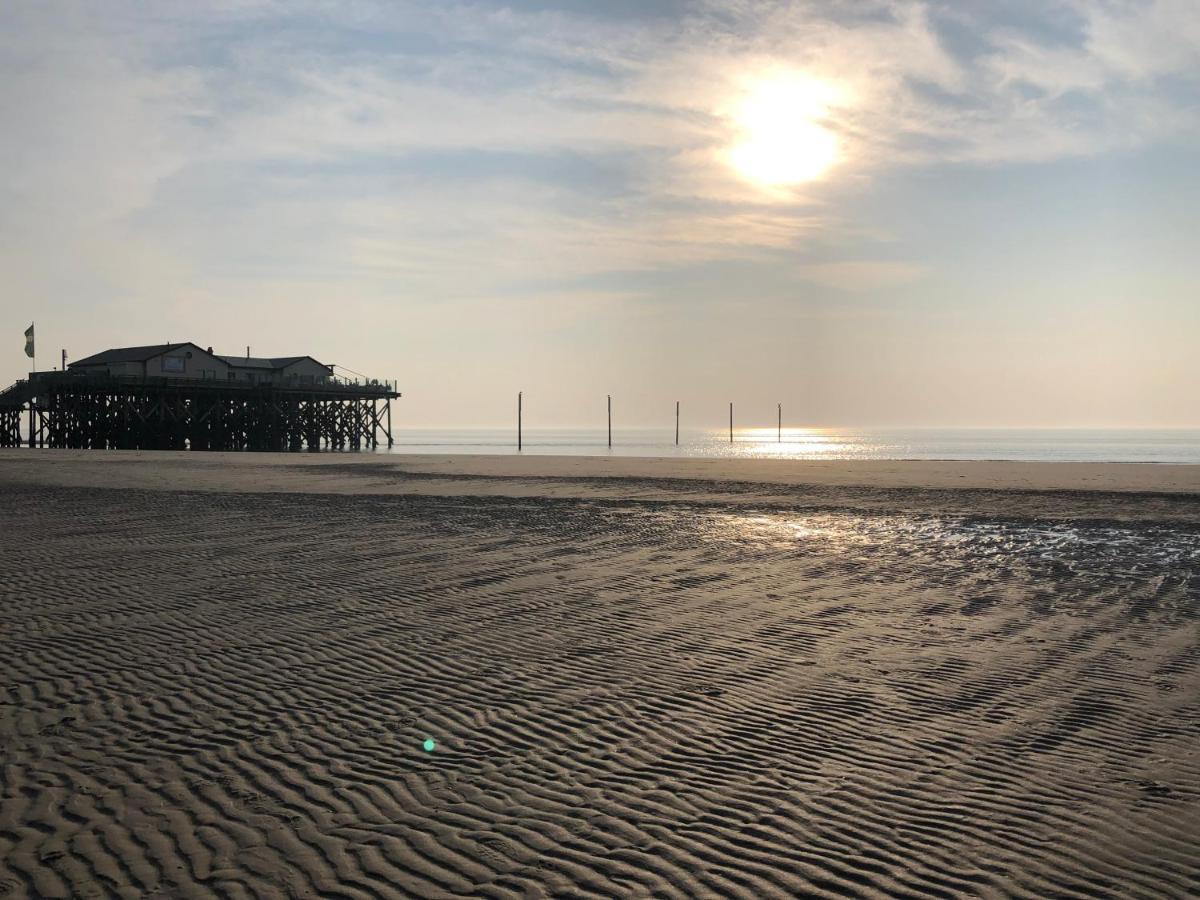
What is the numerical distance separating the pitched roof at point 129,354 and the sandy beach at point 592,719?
62.7 metres

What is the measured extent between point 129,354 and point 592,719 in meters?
79.7

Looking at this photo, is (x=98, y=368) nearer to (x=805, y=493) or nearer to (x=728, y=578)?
(x=805, y=493)

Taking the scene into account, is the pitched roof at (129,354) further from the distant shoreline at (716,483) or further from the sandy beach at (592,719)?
the sandy beach at (592,719)

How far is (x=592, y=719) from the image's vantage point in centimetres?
704

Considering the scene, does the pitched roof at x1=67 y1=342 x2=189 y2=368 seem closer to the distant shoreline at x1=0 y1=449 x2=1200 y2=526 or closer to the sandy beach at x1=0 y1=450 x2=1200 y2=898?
the distant shoreline at x1=0 y1=449 x2=1200 y2=526

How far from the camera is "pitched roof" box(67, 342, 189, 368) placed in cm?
7294

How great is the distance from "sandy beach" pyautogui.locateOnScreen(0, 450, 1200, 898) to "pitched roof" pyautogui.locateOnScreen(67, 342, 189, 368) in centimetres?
6268

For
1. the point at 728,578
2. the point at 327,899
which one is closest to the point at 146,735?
the point at 327,899

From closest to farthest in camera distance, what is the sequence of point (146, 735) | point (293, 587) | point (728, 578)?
point (146, 735), point (293, 587), point (728, 578)

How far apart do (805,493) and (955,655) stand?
67.3ft

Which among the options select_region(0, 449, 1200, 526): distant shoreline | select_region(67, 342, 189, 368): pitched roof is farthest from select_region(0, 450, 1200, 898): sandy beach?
select_region(67, 342, 189, 368): pitched roof

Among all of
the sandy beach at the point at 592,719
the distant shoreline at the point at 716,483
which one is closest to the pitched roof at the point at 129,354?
the distant shoreline at the point at 716,483

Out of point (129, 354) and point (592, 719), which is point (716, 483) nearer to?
point (592, 719)

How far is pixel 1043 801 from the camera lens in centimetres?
552
